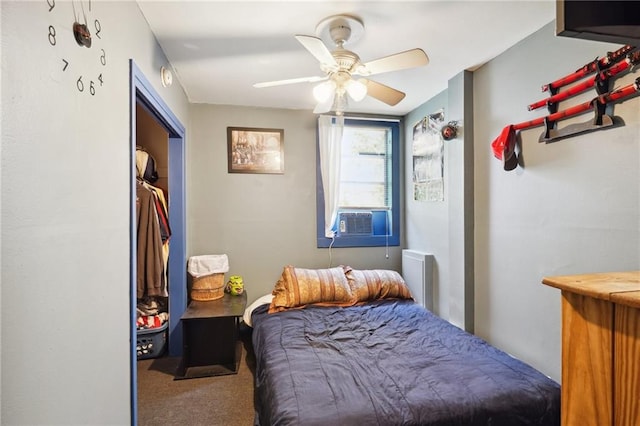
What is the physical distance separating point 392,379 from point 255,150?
8.30 ft

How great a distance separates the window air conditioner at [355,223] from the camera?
11.8ft

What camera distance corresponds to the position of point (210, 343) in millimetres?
2676

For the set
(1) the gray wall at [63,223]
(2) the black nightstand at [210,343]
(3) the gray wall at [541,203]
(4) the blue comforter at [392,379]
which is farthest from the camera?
(2) the black nightstand at [210,343]

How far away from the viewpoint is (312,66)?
2.42m

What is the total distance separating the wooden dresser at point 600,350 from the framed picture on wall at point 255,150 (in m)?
2.94

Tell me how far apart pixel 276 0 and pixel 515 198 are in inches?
75.6

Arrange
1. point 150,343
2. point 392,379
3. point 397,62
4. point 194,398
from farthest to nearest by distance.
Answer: point 150,343 → point 194,398 → point 397,62 → point 392,379

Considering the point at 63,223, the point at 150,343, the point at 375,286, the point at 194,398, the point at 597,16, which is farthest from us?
the point at 375,286

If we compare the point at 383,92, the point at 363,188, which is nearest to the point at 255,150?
the point at 363,188

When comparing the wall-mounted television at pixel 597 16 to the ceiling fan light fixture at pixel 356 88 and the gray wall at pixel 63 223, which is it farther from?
the ceiling fan light fixture at pixel 356 88

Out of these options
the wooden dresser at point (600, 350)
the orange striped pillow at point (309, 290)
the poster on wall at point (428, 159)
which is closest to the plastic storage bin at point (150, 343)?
the orange striped pillow at point (309, 290)

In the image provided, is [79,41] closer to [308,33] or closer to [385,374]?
[308,33]

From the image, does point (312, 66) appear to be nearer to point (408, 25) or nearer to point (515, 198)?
point (408, 25)

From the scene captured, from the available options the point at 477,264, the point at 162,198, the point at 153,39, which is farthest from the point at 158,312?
the point at 477,264
